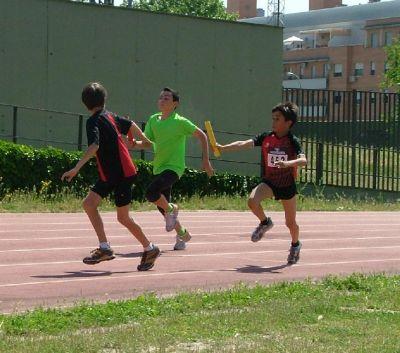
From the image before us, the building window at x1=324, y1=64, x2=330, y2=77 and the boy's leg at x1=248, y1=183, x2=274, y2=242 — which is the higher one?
the building window at x1=324, y1=64, x2=330, y2=77

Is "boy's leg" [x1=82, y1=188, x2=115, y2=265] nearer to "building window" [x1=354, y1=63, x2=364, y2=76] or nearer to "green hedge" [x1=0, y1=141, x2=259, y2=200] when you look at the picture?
"green hedge" [x1=0, y1=141, x2=259, y2=200]

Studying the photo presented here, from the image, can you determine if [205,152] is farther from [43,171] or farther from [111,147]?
[43,171]

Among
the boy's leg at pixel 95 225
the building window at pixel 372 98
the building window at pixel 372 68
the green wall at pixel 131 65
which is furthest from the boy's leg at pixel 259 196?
the building window at pixel 372 68

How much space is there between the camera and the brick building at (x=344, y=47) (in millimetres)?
117375

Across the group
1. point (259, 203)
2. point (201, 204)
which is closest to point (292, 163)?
point (259, 203)

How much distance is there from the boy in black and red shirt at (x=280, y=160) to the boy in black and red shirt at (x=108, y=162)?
149 centimetres

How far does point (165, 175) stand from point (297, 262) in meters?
1.96

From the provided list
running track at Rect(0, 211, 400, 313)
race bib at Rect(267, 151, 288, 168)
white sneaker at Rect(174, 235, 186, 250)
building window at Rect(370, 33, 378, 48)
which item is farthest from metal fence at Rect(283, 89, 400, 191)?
building window at Rect(370, 33, 378, 48)

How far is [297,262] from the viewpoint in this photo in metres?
14.1

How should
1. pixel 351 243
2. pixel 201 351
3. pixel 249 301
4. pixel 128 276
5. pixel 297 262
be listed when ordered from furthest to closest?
pixel 351 243
pixel 297 262
pixel 128 276
pixel 249 301
pixel 201 351

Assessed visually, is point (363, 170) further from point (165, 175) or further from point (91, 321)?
point (91, 321)

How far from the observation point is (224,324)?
29.1 ft

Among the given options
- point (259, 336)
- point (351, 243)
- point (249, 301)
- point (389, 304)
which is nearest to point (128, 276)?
point (249, 301)

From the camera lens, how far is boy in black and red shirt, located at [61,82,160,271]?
38.9 feet
